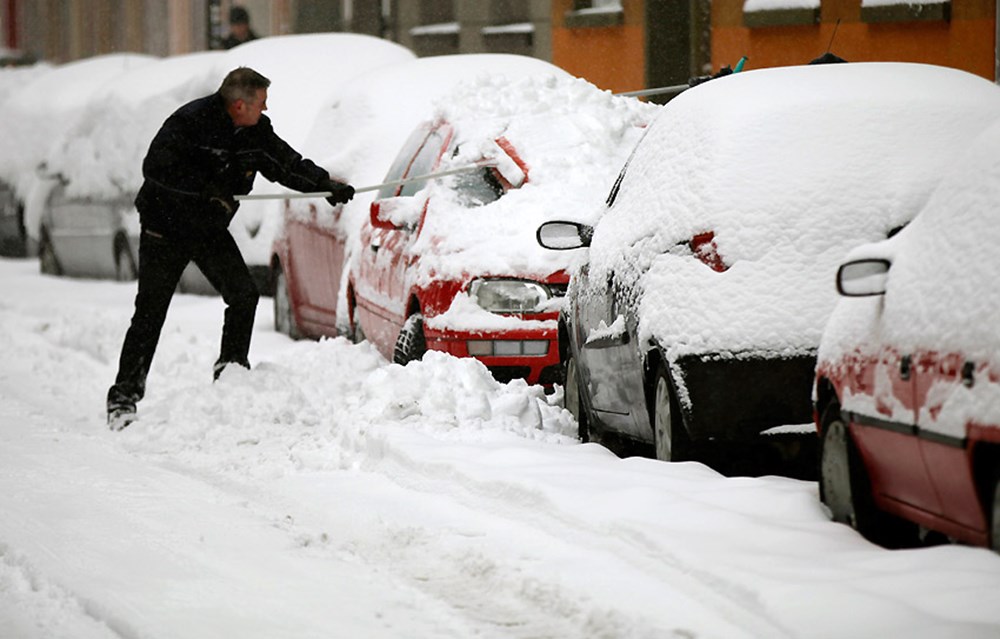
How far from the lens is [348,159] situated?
1521 centimetres

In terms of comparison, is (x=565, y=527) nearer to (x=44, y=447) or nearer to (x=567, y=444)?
(x=567, y=444)

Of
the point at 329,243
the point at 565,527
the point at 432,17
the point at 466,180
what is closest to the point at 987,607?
the point at 565,527

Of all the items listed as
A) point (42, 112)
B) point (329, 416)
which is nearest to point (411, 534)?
point (329, 416)

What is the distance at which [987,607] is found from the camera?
17.1 ft

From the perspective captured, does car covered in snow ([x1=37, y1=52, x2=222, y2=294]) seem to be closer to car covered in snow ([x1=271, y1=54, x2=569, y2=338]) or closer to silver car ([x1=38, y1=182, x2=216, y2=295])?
silver car ([x1=38, y1=182, x2=216, y2=295])

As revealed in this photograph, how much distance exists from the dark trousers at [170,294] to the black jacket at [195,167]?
3.4 inches

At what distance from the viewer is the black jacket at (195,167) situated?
36.1 ft

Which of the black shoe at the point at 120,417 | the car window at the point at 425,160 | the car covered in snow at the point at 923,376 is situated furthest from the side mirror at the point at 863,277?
the car window at the point at 425,160

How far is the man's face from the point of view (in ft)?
36.2

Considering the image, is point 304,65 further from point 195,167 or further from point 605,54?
point 195,167

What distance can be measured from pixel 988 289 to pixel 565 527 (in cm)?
202

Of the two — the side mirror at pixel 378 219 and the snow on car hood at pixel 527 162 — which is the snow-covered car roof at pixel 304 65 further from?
the side mirror at pixel 378 219

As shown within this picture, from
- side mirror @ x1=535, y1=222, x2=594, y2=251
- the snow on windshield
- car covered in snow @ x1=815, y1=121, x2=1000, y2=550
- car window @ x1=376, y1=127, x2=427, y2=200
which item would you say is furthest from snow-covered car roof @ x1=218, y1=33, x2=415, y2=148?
the snow on windshield

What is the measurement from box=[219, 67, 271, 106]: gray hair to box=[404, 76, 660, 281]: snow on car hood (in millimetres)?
1187
